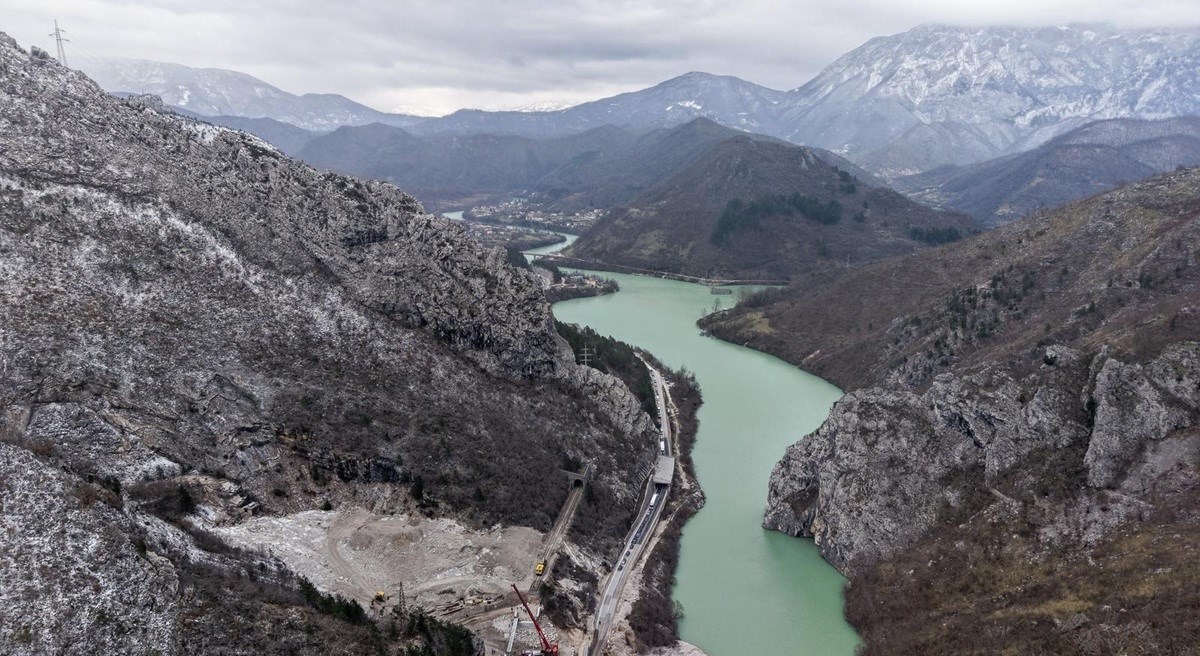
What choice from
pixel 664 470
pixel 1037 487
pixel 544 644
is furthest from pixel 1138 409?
pixel 544 644

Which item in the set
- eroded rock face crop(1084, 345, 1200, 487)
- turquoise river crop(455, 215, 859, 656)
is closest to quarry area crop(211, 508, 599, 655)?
turquoise river crop(455, 215, 859, 656)

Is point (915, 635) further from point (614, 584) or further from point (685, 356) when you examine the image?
point (685, 356)

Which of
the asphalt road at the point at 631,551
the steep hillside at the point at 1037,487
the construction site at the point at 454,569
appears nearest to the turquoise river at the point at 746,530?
the steep hillside at the point at 1037,487

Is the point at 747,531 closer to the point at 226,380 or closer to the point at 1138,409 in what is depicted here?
the point at 1138,409

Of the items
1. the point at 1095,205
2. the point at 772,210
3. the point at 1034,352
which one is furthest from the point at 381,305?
the point at 772,210

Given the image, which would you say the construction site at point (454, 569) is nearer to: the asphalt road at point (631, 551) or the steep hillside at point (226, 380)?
the asphalt road at point (631, 551)

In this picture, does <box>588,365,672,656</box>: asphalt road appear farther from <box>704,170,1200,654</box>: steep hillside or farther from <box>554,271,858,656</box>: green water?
<box>704,170,1200,654</box>: steep hillside

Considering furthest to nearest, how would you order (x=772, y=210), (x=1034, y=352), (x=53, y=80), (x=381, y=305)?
1. (x=772, y=210)
2. (x=1034, y=352)
3. (x=381, y=305)
4. (x=53, y=80)
